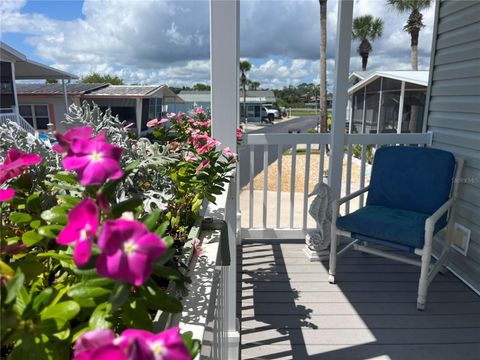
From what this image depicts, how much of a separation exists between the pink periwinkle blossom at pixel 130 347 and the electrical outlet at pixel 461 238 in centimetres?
311

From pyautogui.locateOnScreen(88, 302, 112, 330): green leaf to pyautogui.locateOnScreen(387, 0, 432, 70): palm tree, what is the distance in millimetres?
18780

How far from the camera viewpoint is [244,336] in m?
2.24

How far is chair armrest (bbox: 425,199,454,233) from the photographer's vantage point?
7.92ft

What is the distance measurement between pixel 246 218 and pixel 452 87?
3492 millimetres

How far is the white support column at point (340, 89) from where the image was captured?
294 centimetres

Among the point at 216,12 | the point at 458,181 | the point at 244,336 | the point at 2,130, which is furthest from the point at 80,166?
the point at 458,181

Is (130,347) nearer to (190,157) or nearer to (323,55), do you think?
(190,157)

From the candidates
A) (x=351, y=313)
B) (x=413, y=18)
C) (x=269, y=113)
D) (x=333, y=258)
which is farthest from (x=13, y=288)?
(x=269, y=113)

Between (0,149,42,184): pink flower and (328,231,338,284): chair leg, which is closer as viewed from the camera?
(0,149,42,184): pink flower

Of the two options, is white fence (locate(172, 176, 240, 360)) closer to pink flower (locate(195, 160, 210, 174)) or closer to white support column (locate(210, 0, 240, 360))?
pink flower (locate(195, 160, 210, 174))

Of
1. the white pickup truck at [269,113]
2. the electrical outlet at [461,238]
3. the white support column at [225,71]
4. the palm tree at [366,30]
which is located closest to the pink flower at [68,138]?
the white support column at [225,71]

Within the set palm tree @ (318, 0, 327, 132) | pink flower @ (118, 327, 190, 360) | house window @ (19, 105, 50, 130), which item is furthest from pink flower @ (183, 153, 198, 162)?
house window @ (19, 105, 50, 130)

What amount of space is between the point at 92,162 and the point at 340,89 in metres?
2.96

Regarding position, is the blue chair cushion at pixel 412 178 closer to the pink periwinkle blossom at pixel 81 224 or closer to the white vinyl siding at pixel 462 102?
the white vinyl siding at pixel 462 102
